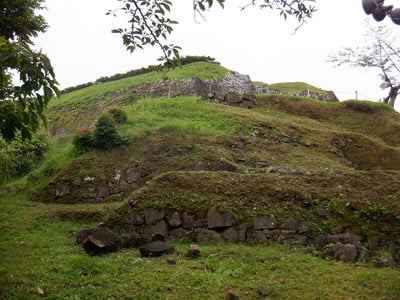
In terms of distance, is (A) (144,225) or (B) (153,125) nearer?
(A) (144,225)

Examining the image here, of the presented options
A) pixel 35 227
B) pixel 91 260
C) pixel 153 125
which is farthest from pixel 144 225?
pixel 153 125

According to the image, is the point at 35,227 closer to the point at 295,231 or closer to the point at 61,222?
the point at 61,222

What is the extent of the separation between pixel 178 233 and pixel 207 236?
26.8 inches

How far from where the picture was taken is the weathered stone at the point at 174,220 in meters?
9.48

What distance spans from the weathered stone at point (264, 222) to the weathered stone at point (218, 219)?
1.76 ft

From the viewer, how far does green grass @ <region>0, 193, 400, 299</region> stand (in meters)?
6.07

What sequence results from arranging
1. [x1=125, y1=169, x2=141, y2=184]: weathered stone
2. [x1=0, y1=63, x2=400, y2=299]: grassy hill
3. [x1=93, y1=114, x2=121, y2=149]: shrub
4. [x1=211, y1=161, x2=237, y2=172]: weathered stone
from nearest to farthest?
[x1=0, y1=63, x2=400, y2=299]: grassy hill → [x1=211, y1=161, x2=237, y2=172]: weathered stone → [x1=125, y1=169, x2=141, y2=184]: weathered stone → [x1=93, y1=114, x2=121, y2=149]: shrub

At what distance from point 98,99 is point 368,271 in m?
21.6

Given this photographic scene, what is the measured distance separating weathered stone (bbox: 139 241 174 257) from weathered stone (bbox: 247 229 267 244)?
72.0 inches

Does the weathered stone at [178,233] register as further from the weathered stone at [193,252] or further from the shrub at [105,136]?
the shrub at [105,136]

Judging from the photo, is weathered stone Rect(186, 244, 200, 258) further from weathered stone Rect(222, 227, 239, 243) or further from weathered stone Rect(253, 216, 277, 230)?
weathered stone Rect(253, 216, 277, 230)

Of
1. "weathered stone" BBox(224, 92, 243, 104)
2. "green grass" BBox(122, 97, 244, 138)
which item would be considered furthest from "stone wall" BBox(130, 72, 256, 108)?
"green grass" BBox(122, 97, 244, 138)

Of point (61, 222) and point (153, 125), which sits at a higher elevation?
point (153, 125)

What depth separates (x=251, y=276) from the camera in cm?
675
